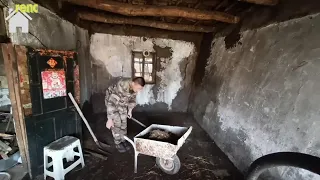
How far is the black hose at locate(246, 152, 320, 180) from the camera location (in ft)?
3.70

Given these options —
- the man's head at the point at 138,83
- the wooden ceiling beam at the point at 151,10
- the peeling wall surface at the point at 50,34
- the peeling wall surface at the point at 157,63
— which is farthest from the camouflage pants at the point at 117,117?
the peeling wall surface at the point at 157,63

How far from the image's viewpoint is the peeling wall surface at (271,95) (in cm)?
169

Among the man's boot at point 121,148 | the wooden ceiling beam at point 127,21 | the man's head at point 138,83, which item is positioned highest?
the wooden ceiling beam at point 127,21

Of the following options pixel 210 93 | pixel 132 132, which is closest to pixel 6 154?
pixel 132 132

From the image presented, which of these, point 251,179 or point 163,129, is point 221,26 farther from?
point 251,179

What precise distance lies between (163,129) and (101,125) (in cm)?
216

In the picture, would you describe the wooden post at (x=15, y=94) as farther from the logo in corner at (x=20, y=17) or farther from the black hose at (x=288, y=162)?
the black hose at (x=288, y=162)

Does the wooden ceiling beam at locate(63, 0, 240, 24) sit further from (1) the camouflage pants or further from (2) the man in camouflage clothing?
(1) the camouflage pants

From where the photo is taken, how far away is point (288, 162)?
1.26 m

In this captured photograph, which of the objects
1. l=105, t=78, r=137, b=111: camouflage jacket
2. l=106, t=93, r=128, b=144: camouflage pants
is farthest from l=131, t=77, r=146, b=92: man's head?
l=106, t=93, r=128, b=144: camouflage pants

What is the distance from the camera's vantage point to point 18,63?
1.83m

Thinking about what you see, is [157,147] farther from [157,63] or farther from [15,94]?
[157,63]

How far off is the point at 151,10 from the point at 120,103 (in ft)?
5.84

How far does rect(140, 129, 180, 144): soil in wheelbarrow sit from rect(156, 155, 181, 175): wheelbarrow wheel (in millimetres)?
240
